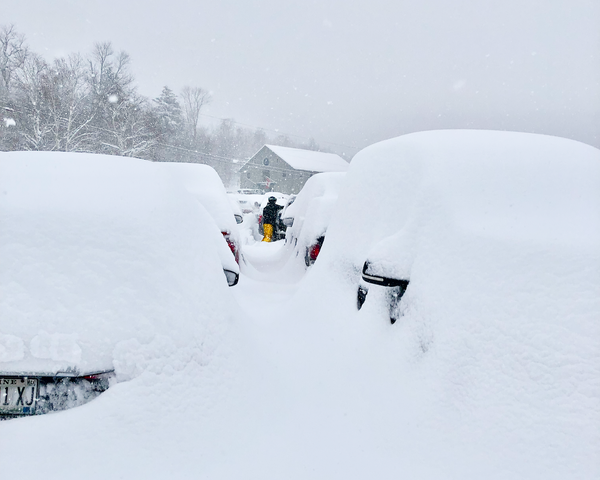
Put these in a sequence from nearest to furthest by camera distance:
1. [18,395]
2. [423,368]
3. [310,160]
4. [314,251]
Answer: [18,395] → [423,368] → [314,251] → [310,160]

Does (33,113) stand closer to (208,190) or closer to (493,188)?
(208,190)

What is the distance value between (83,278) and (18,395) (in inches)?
20.3

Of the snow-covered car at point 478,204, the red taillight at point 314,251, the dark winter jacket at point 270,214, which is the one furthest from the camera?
the dark winter jacket at point 270,214

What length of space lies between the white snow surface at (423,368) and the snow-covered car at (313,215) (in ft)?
9.00

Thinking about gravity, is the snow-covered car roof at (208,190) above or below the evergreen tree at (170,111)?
below

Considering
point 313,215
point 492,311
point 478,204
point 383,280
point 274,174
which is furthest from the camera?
point 274,174

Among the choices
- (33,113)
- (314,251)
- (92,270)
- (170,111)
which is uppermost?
(170,111)

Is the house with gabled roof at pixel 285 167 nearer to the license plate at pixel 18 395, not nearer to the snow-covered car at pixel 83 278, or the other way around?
the snow-covered car at pixel 83 278

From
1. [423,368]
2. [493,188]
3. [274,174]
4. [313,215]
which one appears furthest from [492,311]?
[274,174]

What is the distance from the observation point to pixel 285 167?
50688mm

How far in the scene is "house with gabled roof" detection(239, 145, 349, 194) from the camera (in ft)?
162

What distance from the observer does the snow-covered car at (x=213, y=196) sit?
5.55 meters

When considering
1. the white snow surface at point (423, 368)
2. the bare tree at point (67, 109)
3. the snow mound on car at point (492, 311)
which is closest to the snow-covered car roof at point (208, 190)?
the white snow surface at point (423, 368)

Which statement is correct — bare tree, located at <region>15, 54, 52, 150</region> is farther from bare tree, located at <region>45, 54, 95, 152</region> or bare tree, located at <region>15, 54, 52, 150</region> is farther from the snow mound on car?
the snow mound on car
